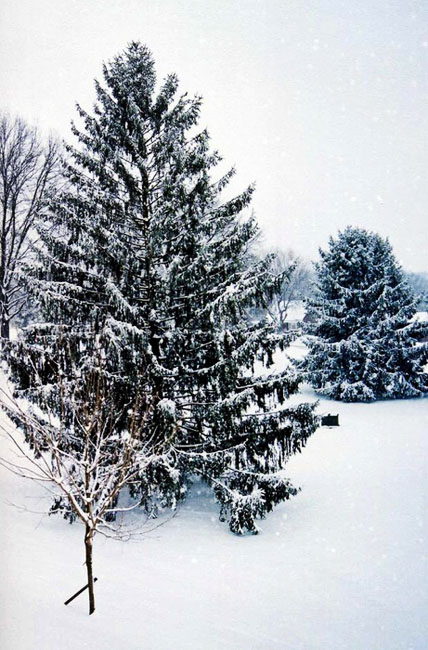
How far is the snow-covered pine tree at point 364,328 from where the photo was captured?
18578mm

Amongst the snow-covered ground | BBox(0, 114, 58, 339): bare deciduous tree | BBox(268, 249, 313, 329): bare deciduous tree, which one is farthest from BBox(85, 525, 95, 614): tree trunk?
BBox(268, 249, 313, 329): bare deciduous tree

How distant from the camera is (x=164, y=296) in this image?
7484 millimetres

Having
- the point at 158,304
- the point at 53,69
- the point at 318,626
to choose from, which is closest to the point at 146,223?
the point at 158,304

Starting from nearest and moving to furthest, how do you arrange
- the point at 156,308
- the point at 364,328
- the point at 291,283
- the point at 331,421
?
the point at 156,308, the point at 331,421, the point at 364,328, the point at 291,283

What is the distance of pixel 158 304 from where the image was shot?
294 inches

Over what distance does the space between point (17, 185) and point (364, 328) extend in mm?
16707

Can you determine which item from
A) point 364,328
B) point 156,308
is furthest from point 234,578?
point 364,328

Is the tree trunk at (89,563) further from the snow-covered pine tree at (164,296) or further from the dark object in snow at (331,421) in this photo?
the dark object in snow at (331,421)

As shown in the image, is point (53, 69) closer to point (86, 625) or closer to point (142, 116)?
point (142, 116)

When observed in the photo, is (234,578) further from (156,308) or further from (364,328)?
(364,328)

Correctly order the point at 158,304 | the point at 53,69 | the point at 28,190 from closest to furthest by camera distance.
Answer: the point at 53,69 < the point at 158,304 < the point at 28,190

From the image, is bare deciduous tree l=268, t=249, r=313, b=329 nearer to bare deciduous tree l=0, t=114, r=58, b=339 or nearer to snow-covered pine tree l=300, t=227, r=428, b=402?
snow-covered pine tree l=300, t=227, r=428, b=402

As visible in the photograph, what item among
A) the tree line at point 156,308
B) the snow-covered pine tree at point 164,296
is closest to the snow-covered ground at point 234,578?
the tree line at point 156,308

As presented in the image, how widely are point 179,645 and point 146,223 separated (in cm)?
653
